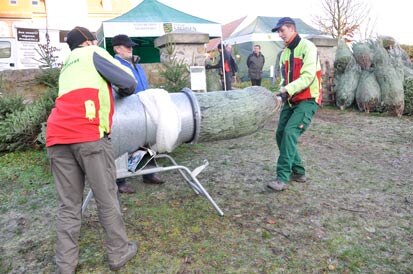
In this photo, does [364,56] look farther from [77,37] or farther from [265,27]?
[265,27]

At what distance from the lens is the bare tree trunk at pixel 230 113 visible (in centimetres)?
294

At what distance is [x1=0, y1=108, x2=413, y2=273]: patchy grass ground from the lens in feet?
9.04

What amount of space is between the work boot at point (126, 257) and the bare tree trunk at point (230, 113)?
3.03 feet

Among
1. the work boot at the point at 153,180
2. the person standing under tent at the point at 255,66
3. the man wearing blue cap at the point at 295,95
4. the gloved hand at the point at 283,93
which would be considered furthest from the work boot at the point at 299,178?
the person standing under tent at the point at 255,66

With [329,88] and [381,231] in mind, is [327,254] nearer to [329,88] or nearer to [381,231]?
[381,231]

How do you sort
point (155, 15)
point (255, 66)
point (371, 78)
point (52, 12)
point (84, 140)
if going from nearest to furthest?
1. point (84, 140)
2. point (371, 78)
3. point (155, 15)
4. point (255, 66)
5. point (52, 12)

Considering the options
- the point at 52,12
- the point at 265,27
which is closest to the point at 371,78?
the point at 265,27

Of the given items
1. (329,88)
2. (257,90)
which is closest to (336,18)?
(329,88)

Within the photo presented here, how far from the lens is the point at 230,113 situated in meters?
3.02

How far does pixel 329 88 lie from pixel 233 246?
7.27 metres

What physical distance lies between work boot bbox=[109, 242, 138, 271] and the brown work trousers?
3cm

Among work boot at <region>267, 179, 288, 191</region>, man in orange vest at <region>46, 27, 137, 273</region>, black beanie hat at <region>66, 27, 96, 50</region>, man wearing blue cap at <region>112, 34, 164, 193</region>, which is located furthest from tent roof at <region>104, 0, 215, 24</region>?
man in orange vest at <region>46, 27, 137, 273</region>

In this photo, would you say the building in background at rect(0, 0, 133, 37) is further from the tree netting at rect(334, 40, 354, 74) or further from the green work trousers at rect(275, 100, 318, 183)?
the green work trousers at rect(275, 100, 318, 183)

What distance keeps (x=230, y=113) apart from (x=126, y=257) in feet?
4.22
